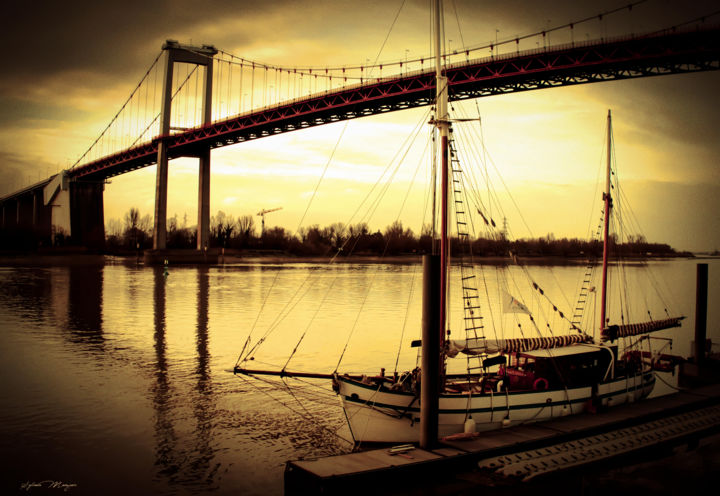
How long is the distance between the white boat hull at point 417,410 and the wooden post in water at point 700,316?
26.6ft

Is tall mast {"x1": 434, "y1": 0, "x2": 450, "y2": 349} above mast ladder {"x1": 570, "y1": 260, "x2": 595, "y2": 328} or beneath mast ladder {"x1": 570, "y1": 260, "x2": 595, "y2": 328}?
above

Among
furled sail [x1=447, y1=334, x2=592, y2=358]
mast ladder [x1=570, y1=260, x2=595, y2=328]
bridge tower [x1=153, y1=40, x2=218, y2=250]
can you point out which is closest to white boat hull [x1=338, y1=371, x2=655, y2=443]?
furled sail [x1=447, y1=334, x2=592, y2=358]

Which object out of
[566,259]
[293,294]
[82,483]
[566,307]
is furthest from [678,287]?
[566,259]

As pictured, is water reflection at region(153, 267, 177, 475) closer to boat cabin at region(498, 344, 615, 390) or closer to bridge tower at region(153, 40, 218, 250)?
boat cabin at region(498, 344, 615, 390)

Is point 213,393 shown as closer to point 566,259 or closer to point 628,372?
point 628,372

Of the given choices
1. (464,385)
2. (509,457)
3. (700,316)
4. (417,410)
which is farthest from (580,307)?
(509,457)

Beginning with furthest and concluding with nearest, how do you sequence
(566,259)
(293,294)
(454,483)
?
(566,259), (293,294), (454,483)

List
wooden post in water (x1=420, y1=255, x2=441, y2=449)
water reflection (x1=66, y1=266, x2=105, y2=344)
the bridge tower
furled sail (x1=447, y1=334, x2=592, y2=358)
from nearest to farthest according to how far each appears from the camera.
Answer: wooden post in water (x1=420, y1=255, x2=441, y2=449)
furled sail (x1=447, y1=334, x2=592, y2=358)
water reflection (x1=66, y1=266, x2=105, y2=344)
the bridge tower

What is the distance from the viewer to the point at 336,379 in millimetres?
10836

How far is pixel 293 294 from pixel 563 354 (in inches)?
1067

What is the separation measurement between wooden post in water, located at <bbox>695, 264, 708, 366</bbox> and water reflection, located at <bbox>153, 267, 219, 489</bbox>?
13492mm

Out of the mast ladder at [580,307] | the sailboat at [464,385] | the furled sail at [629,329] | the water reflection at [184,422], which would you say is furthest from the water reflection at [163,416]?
the mast ladder at [580,307]

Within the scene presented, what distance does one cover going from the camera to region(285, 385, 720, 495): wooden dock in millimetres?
8117

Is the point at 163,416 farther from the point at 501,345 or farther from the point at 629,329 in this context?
the point at 629,329
